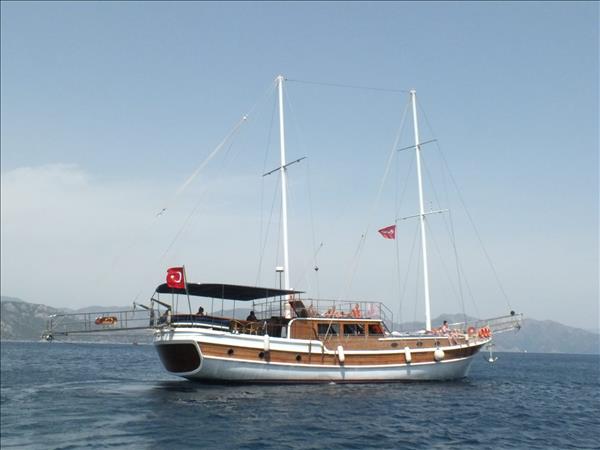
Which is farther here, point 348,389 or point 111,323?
point 348,389

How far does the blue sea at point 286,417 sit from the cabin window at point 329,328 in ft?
10.9

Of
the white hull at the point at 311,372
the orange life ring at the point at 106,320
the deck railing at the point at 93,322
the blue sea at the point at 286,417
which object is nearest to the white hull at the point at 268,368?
the white hull at the point at 311,372

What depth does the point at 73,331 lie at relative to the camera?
28.3 metres

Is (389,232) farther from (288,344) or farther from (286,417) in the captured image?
(286,417)

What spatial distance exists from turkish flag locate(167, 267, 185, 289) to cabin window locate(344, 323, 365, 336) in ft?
35.1

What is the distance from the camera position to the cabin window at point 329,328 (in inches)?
1331

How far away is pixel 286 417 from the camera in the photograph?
2225cm

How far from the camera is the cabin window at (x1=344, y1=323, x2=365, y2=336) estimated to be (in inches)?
1369

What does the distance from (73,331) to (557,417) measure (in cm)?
2368

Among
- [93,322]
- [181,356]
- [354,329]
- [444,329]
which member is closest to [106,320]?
[93,322]

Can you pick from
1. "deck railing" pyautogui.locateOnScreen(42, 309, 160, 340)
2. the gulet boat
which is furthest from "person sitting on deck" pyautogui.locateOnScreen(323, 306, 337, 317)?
"deck railing" pyautogui.locateOnScreen(42, 309, 160, 340)

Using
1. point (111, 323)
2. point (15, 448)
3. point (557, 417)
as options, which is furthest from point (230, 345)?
point (557, 417)

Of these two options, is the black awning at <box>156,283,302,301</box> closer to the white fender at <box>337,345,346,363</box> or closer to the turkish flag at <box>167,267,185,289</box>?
the turkish flag at <box>167,267,185,289</box>

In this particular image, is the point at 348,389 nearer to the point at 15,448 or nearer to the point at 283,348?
the point at 283,348
